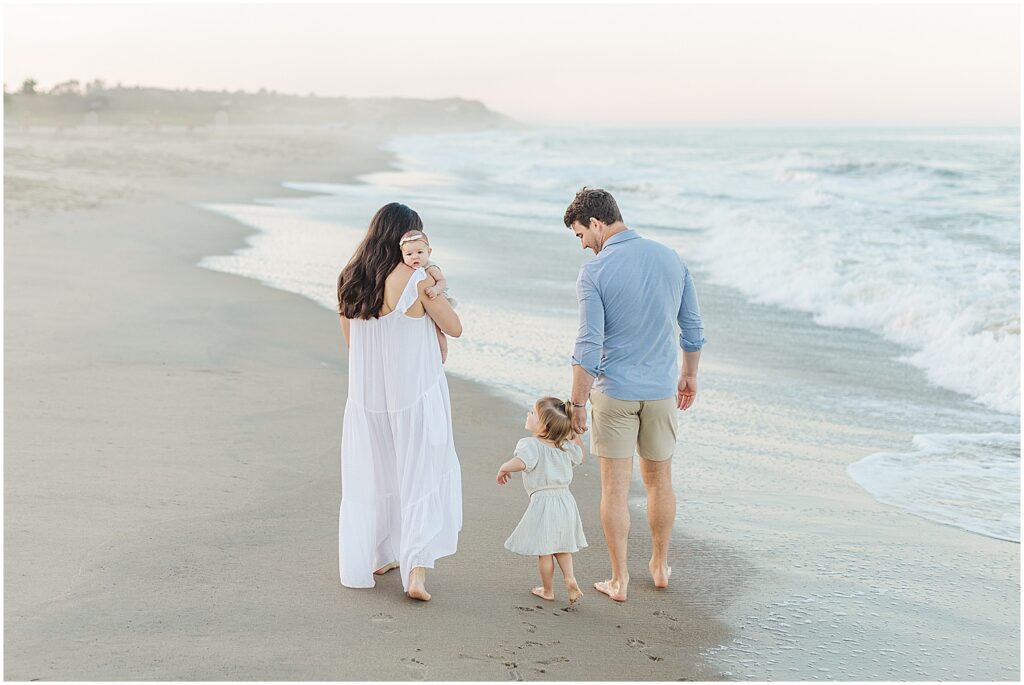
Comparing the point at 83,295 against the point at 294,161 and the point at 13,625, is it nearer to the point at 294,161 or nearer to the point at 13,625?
the point at 13,625

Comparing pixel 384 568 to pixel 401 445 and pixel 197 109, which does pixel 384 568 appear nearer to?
pixel 401 445

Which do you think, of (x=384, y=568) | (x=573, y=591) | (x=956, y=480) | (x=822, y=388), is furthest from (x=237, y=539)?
(x=822, y=388)

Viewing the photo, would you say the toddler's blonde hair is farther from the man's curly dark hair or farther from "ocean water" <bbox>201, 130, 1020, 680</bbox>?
"ocean water" <bbox>201, 130, 1020, 680</bbox>

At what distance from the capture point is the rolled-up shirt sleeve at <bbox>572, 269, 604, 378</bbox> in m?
4.14

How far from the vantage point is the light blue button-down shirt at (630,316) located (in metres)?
4.15

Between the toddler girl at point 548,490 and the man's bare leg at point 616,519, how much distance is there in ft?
0.51

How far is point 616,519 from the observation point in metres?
4.32

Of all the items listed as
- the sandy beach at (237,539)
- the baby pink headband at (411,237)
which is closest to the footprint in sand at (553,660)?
the sandy beach at (237,539)

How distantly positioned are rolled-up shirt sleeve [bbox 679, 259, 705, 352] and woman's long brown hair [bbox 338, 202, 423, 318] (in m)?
1.16

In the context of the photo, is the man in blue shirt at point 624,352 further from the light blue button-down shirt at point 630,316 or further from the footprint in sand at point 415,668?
the footprint in sand at point 415,668

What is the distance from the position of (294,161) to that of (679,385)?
110 ft

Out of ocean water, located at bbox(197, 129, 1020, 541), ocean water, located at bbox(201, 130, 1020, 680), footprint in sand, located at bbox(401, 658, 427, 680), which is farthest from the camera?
ocean water, located at bbox(197, 129, 1020, 541)

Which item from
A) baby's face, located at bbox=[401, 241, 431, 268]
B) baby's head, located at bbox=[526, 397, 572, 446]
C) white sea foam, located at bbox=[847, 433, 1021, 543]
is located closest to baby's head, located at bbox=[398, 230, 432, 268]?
baby's face, located at bbox=[401, 241, 431, 268]

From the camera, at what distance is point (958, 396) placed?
824cm
